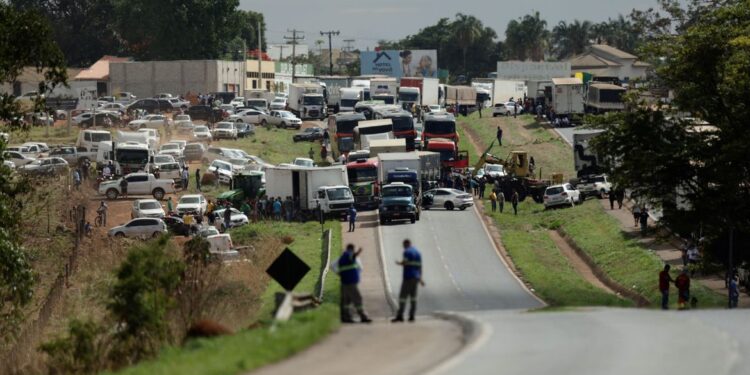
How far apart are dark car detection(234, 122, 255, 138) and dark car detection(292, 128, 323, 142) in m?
3.21

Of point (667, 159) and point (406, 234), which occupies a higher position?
point (667, 159)

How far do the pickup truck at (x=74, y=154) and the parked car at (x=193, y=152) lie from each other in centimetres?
588

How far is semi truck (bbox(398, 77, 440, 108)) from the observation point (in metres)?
125

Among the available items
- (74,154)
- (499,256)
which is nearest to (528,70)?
(74,154)

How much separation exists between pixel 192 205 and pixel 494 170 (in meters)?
22.4

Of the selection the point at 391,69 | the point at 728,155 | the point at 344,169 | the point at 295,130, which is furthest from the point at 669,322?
the point at 391,69

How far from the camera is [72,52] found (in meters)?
180

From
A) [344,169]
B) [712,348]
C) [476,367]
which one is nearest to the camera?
[476,367]

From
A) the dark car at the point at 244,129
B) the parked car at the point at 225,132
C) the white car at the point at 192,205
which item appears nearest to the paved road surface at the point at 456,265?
the white car at the point at 192,205

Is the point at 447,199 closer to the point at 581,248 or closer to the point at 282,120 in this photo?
the point at 581,248

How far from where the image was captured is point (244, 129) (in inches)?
4072

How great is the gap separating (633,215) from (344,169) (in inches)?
Result: 555

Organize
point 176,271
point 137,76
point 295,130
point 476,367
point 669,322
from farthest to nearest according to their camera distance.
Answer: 1. point 137,76
2. point 295,130
3. point 176,271
4. point 669,322
5. point 476,367

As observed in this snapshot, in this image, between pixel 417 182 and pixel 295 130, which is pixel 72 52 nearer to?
pixel 295 130
